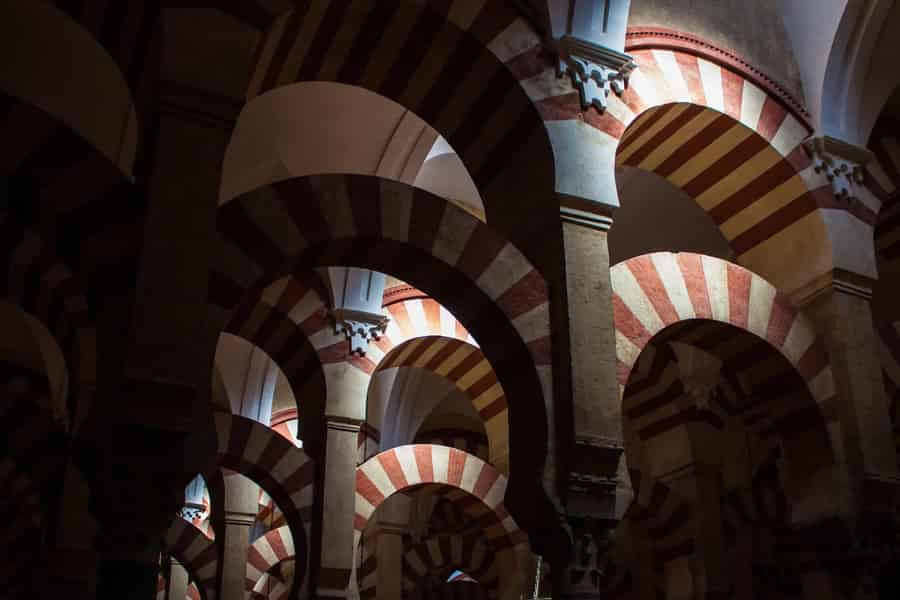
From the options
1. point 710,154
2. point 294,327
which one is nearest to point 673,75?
point 710,154

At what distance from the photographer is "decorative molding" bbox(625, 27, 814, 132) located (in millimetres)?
5918

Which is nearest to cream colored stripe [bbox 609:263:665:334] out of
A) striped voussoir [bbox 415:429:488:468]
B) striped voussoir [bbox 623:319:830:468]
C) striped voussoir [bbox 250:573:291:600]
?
striped voussoir [bbox 623:319:830:468]

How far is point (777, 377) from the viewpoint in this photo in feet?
19.9

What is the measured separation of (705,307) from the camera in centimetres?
570

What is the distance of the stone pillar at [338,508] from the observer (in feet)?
21.1

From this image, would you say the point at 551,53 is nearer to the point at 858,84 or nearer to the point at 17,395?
the point at 858,84

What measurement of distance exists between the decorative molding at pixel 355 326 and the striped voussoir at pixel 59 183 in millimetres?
3491

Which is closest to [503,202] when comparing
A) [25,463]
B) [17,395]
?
[25,463]

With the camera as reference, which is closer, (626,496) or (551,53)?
(626,496)

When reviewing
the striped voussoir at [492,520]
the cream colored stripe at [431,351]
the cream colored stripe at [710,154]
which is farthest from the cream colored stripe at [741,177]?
the striped voussoir at [492,520]

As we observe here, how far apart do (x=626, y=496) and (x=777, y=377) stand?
194 cm

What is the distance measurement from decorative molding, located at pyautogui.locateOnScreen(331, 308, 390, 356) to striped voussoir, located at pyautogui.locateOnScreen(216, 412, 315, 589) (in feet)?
3.06

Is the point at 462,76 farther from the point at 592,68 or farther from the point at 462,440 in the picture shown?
the point at 462,440

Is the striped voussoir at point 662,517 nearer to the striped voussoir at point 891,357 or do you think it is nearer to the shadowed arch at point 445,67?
the striped voussoir at point 891,357
